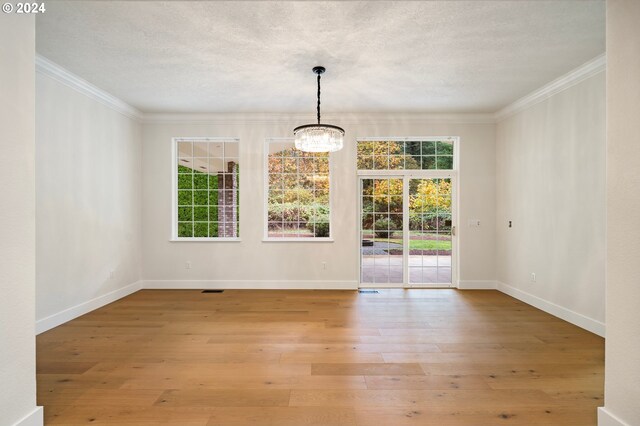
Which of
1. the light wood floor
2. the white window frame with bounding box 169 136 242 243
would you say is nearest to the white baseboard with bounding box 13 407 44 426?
the light wood floor

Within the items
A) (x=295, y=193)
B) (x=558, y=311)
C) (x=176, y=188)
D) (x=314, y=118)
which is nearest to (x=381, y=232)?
(x=295, y=193)

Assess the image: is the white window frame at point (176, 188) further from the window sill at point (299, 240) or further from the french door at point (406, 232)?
the french door at point (406, 232)

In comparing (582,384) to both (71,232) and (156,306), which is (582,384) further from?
(71,232)

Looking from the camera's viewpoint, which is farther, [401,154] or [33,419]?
[401,154]

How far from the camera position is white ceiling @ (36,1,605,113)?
8.54ft

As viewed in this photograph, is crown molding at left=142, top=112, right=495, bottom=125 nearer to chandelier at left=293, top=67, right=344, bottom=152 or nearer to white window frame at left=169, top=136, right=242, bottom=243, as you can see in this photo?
white window frame at left=169, top=136, right=242, bottom=243

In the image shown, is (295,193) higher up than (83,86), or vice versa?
(83,86)

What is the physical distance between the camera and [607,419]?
6.11 feet

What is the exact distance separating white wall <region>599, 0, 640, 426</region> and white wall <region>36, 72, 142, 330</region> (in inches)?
196

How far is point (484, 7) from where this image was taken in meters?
2.56

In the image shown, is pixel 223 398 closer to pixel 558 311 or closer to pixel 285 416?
pixel 285 416

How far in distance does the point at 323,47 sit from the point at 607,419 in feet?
11.5

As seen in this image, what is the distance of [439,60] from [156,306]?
471 cm

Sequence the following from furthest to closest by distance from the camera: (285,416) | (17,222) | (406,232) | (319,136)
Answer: (406,232), (319,136), (285,416), (17,222)
